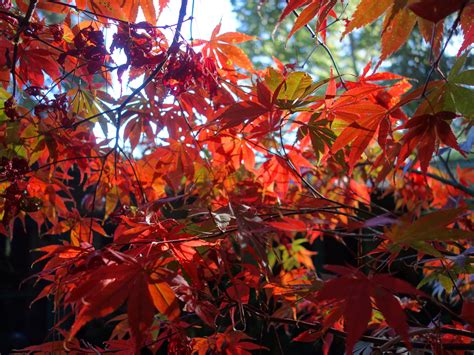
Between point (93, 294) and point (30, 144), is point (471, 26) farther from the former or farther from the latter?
point (30, 144)

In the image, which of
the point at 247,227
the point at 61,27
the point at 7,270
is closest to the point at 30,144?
the point at 61,27

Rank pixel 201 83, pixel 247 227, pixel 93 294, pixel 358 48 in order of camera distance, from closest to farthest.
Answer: pixel 93 294 → pixel 247 227 → pixel 201 83 → pixel 358 48

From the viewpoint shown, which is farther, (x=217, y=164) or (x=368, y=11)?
(x=217, y=164)

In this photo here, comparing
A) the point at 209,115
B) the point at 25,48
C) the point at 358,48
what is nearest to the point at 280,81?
the point at 209,115

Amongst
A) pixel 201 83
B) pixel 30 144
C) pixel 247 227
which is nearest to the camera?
pixel 247 227

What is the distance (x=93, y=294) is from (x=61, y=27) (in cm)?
68

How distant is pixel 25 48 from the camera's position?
1.07m

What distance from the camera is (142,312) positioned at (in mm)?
555

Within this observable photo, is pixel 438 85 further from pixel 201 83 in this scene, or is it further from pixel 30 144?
pixel 30 144

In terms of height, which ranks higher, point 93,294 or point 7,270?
point 7,270

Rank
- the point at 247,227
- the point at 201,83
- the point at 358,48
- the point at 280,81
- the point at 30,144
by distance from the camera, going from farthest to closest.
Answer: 1. the point at 358,48
2. the point at 30,144
3. the point at 201,83
4. the point at 280,81
5. the point at 247,227

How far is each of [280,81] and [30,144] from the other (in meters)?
0.61

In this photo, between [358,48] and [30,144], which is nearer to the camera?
[30,144]

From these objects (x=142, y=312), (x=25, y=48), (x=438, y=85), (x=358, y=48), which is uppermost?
(x=358, y=48)
